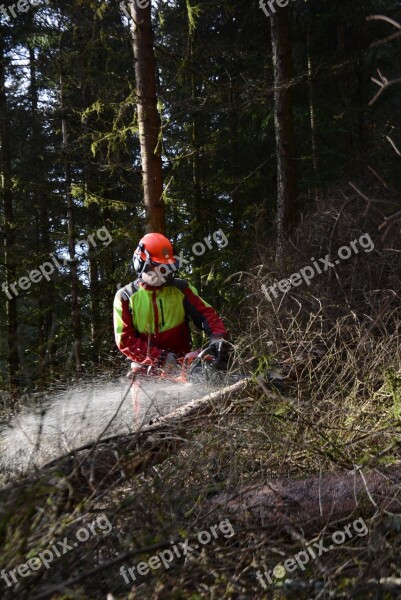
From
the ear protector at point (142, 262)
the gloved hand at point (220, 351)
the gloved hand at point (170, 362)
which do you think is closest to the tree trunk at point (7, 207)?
the ear protector at point (142, 262)

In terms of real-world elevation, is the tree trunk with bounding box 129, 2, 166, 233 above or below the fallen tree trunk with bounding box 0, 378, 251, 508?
above

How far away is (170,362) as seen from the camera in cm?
548

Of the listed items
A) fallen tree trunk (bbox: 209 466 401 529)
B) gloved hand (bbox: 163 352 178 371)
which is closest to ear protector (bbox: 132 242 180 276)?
gloved hand (bbox: 163 352 178 371)

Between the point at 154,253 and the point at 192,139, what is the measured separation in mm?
8147

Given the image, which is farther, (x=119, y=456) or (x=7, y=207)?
(x=7, y=207)

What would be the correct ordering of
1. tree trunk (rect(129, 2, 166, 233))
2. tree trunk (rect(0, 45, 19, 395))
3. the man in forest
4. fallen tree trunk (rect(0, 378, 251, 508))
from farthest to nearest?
1. tree trunk (rect(0, 45, 19, 395))
2. tree trunk (rect(129, 2, 166, 233))
3. the man in forest
4. fallen tree trunk (rect(0, 378, 251, 508))

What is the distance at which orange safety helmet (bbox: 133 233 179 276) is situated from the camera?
5.72m

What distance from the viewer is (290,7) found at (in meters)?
12.1

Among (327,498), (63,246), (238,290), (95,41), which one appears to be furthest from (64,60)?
(327,498)

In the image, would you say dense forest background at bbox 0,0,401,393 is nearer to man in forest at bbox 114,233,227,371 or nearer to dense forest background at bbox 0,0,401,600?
dense forest background at bbox 0,0,401,600

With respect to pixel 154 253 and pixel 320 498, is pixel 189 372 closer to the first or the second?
pixel 154 253

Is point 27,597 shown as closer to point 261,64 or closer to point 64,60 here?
point 64,60

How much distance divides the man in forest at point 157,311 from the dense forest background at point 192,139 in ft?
12.6

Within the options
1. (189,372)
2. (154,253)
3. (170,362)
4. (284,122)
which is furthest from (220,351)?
(284,122)
